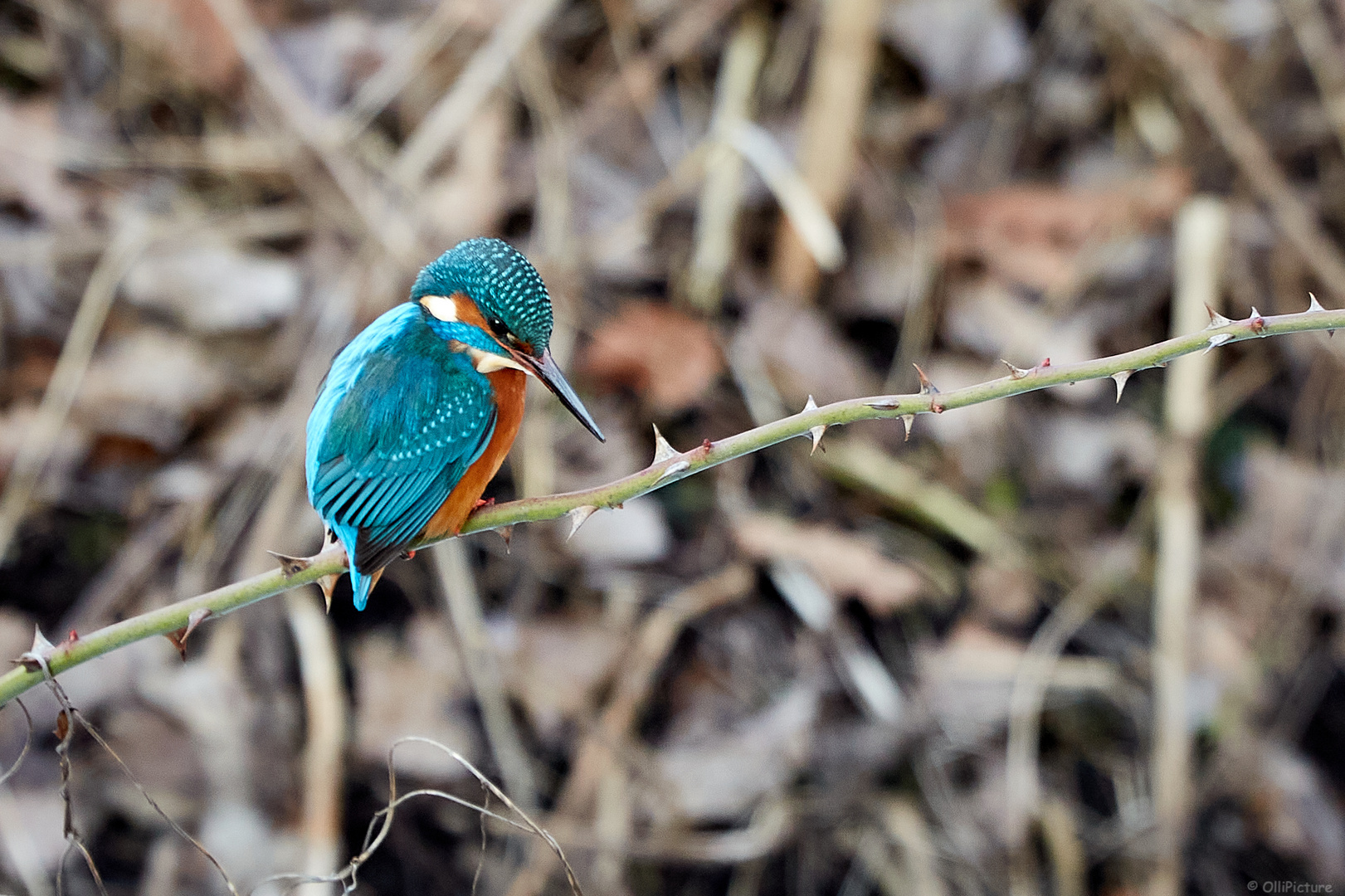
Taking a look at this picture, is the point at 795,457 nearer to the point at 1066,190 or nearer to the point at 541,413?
the point at 541,413

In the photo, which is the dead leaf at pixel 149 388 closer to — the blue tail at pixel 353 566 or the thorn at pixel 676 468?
A: the blue tail at pixel 353 566

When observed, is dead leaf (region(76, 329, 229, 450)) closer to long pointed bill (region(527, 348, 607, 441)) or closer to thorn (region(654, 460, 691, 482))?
long pointed bill (region(527, 348, 607, 441))

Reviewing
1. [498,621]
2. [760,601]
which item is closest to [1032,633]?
[760,601]

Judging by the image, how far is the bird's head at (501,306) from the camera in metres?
1.58

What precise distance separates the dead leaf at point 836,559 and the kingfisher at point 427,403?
158cm

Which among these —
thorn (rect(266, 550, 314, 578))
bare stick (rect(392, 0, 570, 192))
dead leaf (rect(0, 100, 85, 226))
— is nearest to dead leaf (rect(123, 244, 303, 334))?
dead leaf (rect(0, 100, 85, 226))

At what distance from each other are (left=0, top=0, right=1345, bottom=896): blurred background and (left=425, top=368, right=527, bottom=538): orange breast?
1306mm

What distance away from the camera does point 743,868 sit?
3119mm

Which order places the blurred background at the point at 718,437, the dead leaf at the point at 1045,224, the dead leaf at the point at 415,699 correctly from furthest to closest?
the dead leaf at the point at 1045,224 < the blurred background at the point at 718,437 < the dead leaf at the point at 415,699

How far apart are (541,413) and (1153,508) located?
2014 mm

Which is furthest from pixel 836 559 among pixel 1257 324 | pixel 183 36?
pixel 183 36

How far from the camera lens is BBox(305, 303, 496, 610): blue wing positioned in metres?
1.71

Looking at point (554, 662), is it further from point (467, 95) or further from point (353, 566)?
point (467, 95)

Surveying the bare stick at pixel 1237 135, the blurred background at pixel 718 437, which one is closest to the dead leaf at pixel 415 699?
the blurred background at pixel 718 437
